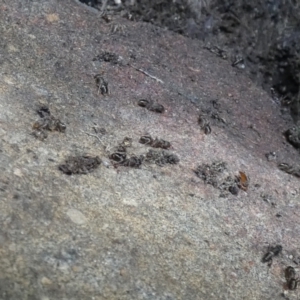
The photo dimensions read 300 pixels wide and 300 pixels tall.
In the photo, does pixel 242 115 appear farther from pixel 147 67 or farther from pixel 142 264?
pixel 142 264

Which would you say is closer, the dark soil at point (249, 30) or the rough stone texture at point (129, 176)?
the rough stone texture at point (129, 176)

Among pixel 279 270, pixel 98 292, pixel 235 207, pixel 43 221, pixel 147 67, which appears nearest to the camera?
pixel 98 292

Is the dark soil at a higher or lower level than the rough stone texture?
higher

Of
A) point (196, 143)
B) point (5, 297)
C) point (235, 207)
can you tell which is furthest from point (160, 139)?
point (5, 297)

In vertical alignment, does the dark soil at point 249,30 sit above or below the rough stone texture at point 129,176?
above

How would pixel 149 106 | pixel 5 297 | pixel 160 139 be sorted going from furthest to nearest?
pixel 149 106 → pixel 160 139 → pixel 5 297

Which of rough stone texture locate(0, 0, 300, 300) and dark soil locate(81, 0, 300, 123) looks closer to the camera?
rough stone texture locate(0, 0, 300, 300)
